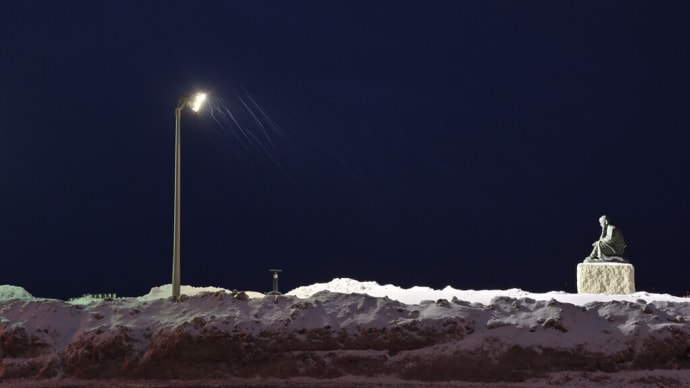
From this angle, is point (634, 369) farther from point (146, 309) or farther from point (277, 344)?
point (146, 309)

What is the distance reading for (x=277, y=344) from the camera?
928cm

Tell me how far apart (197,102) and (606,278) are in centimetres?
1596

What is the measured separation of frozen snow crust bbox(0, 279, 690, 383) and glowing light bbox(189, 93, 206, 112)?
483cm

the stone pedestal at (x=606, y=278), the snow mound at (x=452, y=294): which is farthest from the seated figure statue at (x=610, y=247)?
the snow mound at (x=452, y=294)

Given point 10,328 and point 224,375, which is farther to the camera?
point 10,328

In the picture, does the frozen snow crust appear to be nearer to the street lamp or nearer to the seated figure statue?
the street lamp

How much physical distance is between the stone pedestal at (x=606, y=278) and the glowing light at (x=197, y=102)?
15.4 m

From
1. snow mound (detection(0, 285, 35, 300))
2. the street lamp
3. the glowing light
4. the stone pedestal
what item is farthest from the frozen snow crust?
the stone pedestal

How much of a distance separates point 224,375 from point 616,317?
19.0ft

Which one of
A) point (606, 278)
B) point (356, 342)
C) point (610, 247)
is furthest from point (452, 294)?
point (356, 342)

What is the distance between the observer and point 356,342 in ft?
30.5

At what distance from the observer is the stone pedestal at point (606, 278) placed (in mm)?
22344

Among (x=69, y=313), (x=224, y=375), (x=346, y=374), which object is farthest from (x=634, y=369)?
(x=69, y=313)

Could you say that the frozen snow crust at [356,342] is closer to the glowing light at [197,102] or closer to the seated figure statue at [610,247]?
the glowing light at [197,102]
